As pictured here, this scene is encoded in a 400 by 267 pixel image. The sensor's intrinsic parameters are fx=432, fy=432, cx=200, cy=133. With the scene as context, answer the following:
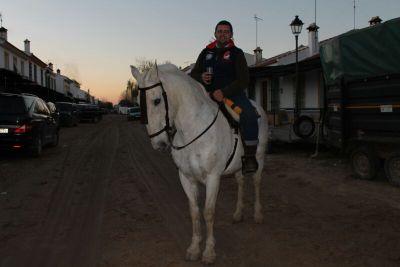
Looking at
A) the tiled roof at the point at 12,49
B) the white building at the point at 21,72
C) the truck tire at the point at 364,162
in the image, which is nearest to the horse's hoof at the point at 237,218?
the truck tire at the point at 364,162

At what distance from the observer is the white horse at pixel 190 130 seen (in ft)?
13.7

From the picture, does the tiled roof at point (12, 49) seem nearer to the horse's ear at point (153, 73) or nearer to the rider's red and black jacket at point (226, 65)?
the rider's red and black jacket at point (226, 65)

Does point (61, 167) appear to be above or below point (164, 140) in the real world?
below

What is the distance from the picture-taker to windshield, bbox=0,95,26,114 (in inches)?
508

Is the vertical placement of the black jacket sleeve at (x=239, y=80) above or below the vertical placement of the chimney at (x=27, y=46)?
below

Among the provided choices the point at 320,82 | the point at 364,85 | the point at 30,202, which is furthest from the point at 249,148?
the point at 320,82

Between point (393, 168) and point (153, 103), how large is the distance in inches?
249

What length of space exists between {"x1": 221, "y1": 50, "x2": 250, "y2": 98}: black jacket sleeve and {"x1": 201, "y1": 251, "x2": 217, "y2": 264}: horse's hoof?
1786mm

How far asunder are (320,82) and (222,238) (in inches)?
643

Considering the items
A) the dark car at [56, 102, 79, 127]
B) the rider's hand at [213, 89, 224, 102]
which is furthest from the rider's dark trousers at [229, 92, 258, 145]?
the dark car at [56, 102, 79, 127]

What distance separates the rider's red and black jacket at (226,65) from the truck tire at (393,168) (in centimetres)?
490

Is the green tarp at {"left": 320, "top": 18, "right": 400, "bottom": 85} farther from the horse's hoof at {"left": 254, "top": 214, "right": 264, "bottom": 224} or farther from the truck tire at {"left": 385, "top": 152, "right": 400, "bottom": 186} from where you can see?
the horse's hoof at {"left": 254, "top": 214, "right": 264, "bottom": 224}

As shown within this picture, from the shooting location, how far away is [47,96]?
38594 mm

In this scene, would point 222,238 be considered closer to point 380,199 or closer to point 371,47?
point 380,199
